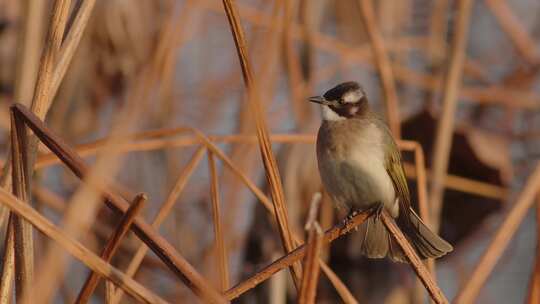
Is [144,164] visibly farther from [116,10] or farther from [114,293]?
[114,293]

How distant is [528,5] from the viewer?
5898mm

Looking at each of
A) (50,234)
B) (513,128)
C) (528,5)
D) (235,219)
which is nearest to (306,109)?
(235,219)

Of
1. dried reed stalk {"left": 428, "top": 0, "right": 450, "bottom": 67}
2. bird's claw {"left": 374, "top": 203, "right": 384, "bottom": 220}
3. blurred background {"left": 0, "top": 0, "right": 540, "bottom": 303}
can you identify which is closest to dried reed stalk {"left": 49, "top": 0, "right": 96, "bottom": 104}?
→ bird's claw {"left": 374, "top": 203, "right": 384, "bottom": 220}

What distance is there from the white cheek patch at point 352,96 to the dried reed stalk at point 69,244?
1789 millimetres

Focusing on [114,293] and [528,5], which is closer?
[114,293]

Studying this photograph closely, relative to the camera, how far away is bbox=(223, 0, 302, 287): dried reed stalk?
6.44 feet

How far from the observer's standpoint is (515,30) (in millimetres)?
5582

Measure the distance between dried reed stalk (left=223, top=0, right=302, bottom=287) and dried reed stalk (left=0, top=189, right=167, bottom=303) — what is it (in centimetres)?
47

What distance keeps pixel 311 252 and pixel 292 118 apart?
125 inches

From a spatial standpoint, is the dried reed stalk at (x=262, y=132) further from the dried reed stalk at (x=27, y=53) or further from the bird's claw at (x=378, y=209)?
the dried reed stalk at (x=27, y=53)

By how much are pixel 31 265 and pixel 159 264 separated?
281 centimetres

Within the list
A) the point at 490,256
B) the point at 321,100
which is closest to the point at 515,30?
the point at 321,100

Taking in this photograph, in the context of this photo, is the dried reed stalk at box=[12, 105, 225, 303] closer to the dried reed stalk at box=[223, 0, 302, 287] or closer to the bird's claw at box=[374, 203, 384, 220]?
the dried reed stalk at box=[223, 0, 302, 287]

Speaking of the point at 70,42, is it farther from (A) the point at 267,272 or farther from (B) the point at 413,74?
(B) the point at 413,74
